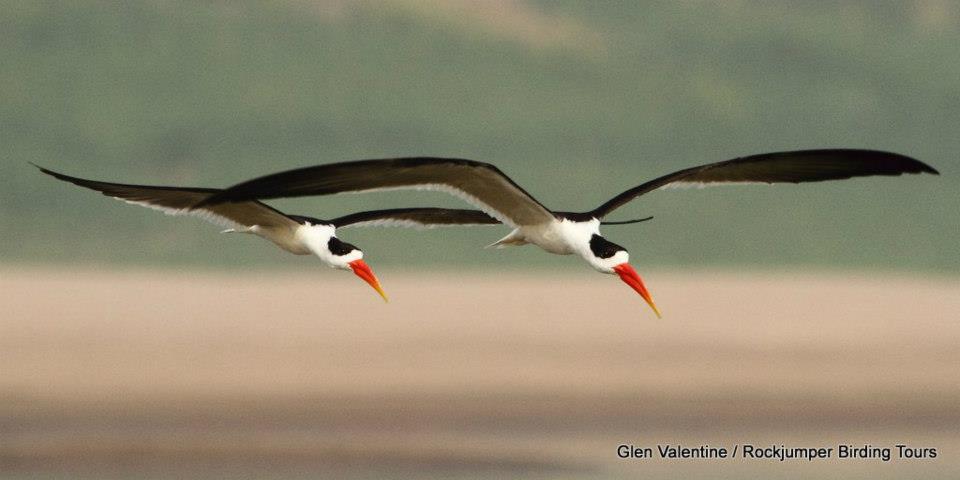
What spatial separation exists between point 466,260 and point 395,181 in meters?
24.3

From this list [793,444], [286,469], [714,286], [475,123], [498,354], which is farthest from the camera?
[475,123]

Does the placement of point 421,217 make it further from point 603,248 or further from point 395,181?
point 395,181

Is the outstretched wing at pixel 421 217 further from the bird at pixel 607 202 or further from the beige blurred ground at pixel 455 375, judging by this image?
the beige blurred ground at pixel 455 375

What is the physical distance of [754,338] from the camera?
2869 centimetres

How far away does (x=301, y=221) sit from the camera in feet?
57.2

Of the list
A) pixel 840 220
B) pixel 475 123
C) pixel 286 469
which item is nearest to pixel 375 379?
pixel 286 469

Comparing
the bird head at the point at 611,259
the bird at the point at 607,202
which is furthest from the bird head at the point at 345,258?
the bird head at the point at 611,259

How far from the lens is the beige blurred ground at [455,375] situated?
19500mm

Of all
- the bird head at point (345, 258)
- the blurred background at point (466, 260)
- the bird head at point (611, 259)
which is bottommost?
the bird head at point (611, 259)

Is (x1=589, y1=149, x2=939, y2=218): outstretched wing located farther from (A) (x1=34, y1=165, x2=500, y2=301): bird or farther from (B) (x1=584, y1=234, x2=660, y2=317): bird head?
(A) (x1=34, y1=165, x2=500, y2=301): bird

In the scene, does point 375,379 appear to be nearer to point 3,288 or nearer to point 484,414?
point 484,414

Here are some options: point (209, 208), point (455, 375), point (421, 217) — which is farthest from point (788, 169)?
point (455, 375)

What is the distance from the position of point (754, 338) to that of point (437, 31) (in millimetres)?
25308

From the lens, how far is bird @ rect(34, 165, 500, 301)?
54.3 ft
